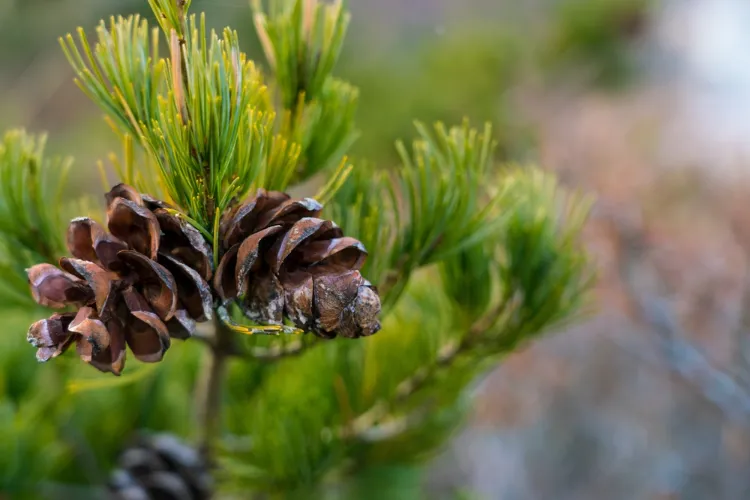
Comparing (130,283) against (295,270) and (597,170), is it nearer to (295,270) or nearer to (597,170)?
(295,270)

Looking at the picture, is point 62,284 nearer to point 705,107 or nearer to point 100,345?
point 100,345

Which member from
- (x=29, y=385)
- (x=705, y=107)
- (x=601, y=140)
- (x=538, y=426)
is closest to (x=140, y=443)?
(x=29, y=385)

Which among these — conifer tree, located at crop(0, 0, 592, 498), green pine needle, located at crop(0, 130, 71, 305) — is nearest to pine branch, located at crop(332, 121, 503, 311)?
conifer tree, located at crop(0, 0, 592, 498)

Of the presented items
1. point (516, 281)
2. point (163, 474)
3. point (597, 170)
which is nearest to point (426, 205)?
point (516, 281)

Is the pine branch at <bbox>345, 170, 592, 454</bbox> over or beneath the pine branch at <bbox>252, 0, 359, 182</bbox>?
beneath

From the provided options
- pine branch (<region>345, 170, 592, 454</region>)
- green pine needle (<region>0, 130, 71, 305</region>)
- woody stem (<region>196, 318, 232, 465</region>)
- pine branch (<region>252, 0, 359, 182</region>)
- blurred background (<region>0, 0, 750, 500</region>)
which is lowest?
blurred background (<region>0, 0, 750, 500</region>)

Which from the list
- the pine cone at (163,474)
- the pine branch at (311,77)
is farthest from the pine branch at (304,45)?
the pine cone at (163,474)

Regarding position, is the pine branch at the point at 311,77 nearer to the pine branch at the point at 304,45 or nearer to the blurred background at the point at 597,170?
the pine branch at the point at 304,45

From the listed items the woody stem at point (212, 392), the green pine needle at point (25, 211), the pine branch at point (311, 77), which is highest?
the pine branch at point (311, 77)

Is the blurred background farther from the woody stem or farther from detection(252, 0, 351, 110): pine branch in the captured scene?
detection(252, 0, 351, 110): pine branch
